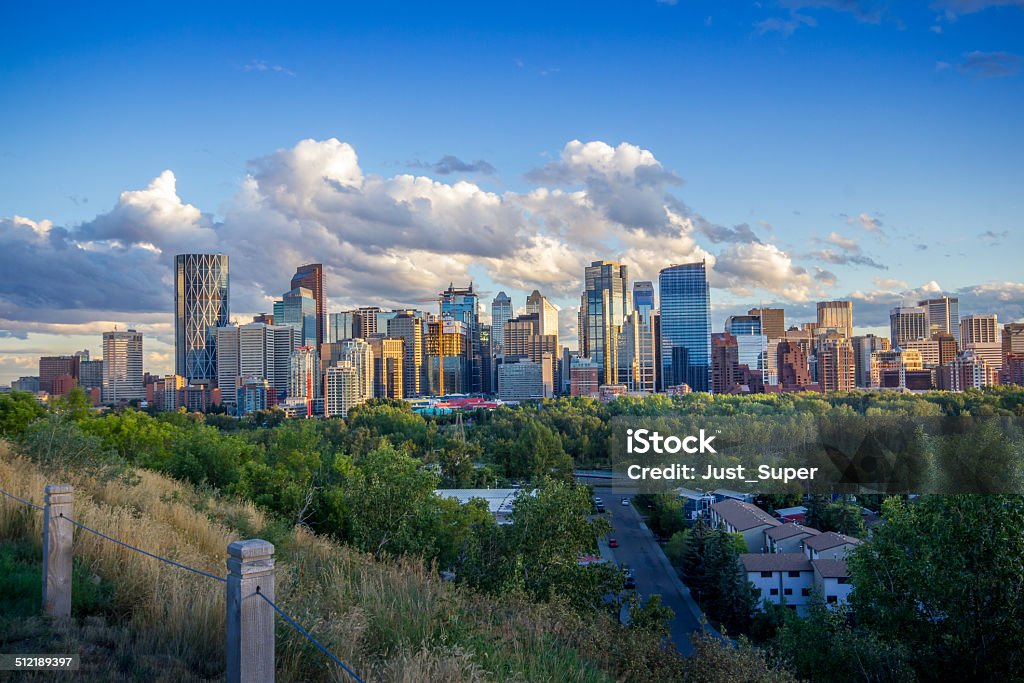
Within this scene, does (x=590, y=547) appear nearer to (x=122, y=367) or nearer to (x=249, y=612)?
(x=249, y=612)

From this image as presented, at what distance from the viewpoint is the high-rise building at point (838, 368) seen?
67.0m

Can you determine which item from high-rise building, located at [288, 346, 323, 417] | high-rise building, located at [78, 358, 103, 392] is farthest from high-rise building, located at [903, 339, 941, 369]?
high-rise building, located at [78, 358, 103, 392]

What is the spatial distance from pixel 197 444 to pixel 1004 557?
44.7 feet

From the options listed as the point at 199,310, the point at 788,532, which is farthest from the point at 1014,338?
the point at 199,310

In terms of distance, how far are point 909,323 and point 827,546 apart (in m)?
83.2

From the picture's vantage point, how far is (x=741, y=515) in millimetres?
23188

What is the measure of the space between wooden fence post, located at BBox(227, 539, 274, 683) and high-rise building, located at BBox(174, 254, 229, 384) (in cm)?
11939

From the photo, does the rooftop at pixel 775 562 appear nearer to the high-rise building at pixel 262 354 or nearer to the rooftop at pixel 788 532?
the rooftop at pixel 788 532

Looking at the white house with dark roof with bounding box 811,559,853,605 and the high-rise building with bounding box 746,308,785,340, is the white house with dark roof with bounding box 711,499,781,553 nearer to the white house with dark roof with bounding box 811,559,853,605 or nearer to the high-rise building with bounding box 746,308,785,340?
the white house with dark roof with bounding box 811,559,853,605

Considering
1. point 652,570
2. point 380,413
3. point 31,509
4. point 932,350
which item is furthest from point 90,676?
point 932,350

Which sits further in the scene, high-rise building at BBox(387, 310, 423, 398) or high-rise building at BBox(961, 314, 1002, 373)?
high-rise building at BBox(387, 310, 423, 398)

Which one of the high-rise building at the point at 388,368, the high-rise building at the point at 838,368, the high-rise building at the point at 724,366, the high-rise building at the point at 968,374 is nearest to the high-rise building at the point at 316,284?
the high-rise building at the point at 388,368

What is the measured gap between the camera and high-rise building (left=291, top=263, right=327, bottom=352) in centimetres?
14400

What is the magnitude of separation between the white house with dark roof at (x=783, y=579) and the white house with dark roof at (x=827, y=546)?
382 millimetres
